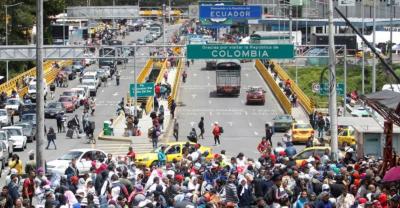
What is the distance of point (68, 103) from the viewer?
72.6m

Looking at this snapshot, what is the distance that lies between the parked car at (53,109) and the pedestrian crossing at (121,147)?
1147 cm

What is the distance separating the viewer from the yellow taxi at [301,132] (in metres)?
56.3

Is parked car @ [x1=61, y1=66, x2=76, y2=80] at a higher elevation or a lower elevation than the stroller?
higher

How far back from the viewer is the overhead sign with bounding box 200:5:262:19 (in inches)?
2872

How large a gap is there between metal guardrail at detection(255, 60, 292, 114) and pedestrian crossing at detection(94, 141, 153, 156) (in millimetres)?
16810

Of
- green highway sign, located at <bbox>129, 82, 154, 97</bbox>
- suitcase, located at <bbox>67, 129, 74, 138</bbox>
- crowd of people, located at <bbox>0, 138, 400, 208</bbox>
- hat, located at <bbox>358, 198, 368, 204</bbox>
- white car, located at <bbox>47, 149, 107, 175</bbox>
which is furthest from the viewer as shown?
green highway sign, located at <bbox>129, 82, 154, 97</bbox>

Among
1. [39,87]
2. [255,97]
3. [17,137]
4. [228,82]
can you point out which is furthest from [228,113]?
[39,87]

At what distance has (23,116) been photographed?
61.3m

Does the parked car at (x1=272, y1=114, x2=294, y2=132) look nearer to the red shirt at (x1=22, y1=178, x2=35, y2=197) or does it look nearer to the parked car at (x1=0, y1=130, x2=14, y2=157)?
the parked car at (x1=0, y1=130, x2=14, y2=157)

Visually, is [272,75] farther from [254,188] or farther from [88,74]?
[254,188]

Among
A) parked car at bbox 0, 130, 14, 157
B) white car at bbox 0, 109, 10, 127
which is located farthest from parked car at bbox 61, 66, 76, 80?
parked car at bbox 0, 130, 14, 157

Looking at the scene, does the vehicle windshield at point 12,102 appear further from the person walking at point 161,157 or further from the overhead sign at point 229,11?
the person walking at point 161,157

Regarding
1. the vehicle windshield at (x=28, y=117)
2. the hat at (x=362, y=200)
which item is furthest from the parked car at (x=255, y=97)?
the hat at (x=362, y=200)

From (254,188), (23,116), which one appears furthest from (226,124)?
(254,188)
